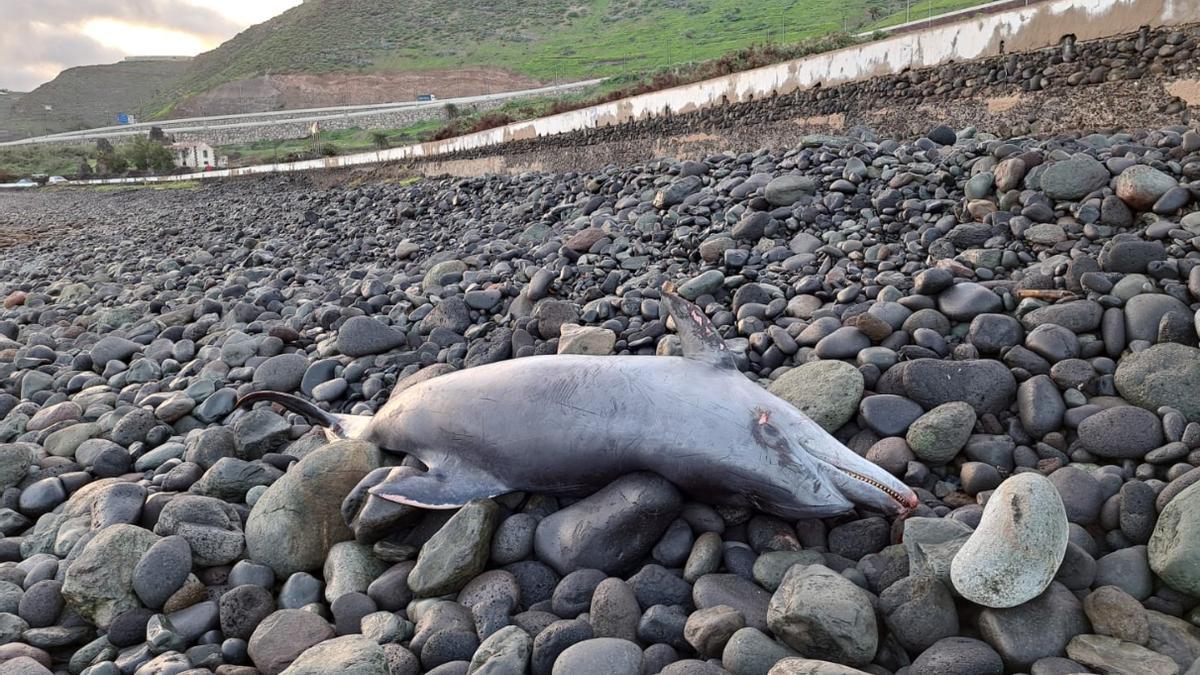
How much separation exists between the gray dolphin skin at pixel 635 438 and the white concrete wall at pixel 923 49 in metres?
7.20

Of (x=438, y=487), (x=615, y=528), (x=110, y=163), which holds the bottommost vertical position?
(x=615, y=528)

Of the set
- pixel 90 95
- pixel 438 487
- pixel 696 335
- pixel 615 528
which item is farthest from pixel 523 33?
pixel 90 95

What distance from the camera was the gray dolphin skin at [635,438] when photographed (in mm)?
3402

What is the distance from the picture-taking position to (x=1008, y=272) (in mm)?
5086

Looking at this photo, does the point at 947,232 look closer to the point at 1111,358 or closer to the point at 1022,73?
the point at 1111,358

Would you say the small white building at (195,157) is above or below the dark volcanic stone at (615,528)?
above

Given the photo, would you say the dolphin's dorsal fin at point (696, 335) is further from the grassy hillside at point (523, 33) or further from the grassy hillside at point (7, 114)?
the grassy hillside at point (7, 114)

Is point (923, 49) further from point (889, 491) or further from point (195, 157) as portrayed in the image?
point (195, 157)

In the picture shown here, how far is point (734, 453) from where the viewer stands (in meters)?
3.45

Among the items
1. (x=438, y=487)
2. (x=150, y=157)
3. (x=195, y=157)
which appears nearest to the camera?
(x=438, y=487)

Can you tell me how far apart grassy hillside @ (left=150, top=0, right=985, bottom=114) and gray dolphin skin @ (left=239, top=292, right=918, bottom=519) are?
47.3 m

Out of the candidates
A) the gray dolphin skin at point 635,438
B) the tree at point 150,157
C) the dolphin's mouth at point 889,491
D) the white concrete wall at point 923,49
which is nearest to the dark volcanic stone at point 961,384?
the gray dolphin skin at point 635,438

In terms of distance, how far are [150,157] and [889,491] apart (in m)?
67.1

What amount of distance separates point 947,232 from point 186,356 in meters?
6.89
